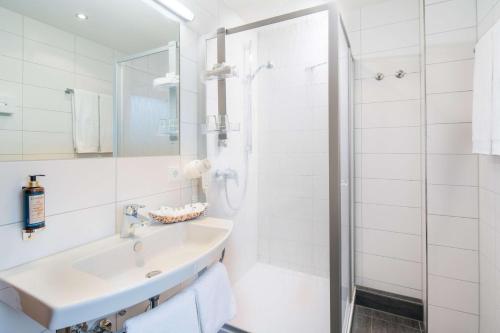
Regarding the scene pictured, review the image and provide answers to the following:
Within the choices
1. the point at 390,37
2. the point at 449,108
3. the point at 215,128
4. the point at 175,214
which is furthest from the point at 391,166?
the point at 175,214

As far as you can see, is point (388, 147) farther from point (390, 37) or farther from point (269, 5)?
point (269, 5)

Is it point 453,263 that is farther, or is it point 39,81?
point 453,263

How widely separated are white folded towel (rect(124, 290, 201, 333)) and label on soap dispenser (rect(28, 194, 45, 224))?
1.57ft

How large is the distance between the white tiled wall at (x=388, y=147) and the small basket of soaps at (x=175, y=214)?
4.62 feet

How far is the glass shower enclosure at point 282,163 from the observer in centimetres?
136

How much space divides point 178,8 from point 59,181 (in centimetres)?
116

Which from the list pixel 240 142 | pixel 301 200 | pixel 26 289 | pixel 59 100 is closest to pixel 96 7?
pixel 59 100

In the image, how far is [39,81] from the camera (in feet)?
3.05

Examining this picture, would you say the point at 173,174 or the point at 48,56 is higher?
the point at 48,56

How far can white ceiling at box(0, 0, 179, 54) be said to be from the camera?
96 cm

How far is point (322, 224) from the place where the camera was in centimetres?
142

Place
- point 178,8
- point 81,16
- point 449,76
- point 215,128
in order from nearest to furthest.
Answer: point 81,16 < point 178,8 < point 449,76 < point 215,128

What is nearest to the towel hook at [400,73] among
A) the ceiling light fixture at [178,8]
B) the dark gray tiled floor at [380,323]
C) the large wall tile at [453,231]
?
the large wall tile at [453,231]

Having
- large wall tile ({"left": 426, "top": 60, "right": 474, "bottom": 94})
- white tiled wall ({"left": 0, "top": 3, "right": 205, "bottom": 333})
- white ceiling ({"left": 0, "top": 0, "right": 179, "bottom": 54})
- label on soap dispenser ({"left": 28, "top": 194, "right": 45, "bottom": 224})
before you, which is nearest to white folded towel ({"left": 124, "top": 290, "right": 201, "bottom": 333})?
white tiled wall ({"left": 0, "top": 3, "right": 205, "bottom": 333})
